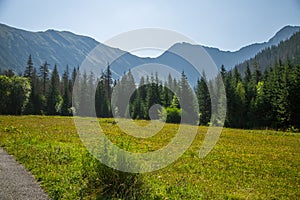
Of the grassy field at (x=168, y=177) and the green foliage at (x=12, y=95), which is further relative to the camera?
the green foliage at (x=12, y=95)

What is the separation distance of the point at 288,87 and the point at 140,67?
5069cm

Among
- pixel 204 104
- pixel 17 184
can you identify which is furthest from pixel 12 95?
pixel 17 184

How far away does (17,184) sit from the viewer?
785cm

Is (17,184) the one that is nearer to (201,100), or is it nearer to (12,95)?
(12,95)

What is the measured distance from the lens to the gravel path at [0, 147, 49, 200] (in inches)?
271

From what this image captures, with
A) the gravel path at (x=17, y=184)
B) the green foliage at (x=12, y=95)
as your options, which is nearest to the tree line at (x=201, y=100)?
the green foliage at (x=12, y=95)

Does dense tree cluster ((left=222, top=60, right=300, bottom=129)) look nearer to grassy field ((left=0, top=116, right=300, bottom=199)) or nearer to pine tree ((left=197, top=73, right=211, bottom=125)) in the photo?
pine tree ((left=197, top=73, right=211, bottom=125))

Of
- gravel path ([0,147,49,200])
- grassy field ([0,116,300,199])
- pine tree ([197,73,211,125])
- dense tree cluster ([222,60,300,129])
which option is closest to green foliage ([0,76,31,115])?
pine tree ([197,73,211,125])

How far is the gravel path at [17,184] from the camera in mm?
6895

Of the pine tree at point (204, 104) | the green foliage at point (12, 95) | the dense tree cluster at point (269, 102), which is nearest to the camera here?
the dense tree cluster at point (269, 102)

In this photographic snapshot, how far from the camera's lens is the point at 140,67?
10609 millimetres

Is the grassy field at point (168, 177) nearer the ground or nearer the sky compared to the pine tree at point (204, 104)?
nearer the ground

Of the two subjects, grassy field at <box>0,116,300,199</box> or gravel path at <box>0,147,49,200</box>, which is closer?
gravel path at <box>0,147,49,200</box>

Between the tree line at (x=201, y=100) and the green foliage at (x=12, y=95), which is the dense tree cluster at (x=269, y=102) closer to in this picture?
the tree line at (x=201, y=100)
